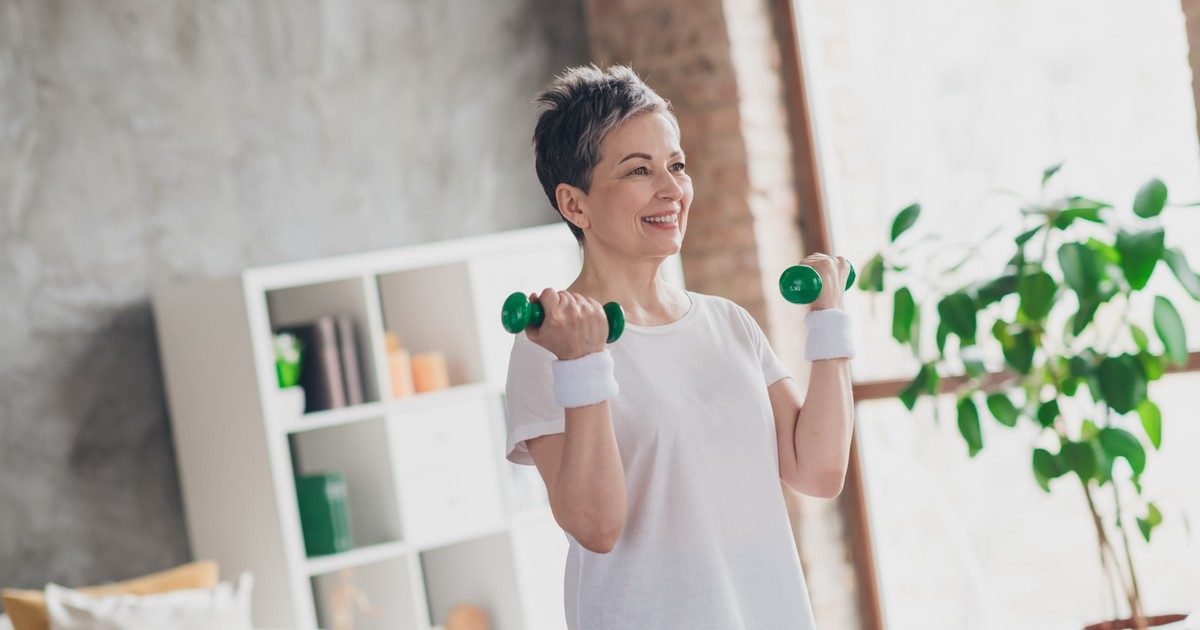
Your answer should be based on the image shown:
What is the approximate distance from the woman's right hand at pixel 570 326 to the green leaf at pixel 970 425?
1817 mm

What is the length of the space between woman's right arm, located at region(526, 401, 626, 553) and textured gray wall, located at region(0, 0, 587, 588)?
2.35 metres

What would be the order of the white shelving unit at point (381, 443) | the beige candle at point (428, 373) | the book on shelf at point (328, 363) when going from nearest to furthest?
the white shelving unit at point (381, 443)
the book on shelf at point (328, 363)
the beige candle at point (428, 373)

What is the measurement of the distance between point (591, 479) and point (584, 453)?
3 centimetres

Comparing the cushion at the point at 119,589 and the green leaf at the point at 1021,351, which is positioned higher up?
the green leaf at the point at 1021,351

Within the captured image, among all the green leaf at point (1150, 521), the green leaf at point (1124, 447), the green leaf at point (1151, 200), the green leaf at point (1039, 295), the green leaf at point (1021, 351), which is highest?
the green leaf at point (1151, 200)

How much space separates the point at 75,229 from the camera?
3.64 meters

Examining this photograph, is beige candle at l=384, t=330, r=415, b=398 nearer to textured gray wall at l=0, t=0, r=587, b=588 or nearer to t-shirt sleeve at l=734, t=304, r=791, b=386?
textured gray wall at l=0, t=0, r=587, b=588

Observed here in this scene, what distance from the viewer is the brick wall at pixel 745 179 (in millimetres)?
4461

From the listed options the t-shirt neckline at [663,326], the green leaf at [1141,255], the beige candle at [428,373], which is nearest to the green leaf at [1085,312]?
the green leaf at [1141,255]

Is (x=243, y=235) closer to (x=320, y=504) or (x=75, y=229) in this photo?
(x=75, y=229)

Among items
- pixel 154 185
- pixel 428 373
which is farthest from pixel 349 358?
pixel 154 185

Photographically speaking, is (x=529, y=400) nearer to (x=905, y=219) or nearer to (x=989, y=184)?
(x=905, y=219)

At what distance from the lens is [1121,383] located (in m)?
2.94

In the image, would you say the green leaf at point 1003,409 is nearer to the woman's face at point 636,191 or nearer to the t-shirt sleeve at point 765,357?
the t-shirt sleeve at point 765,357
